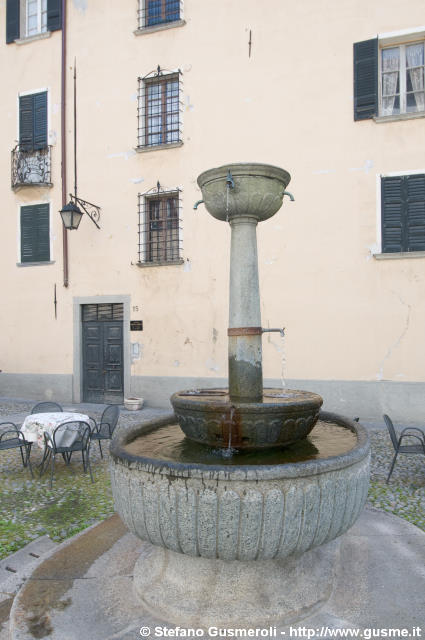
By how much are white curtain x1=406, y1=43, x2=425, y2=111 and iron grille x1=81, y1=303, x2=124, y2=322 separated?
783 cm

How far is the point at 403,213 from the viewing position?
31.0 feet

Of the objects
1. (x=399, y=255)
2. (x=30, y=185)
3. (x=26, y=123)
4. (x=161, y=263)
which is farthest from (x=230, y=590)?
(x=26, y=123)

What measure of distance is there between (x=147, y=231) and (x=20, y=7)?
23.8ft

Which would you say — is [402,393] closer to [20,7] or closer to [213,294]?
[213,294]

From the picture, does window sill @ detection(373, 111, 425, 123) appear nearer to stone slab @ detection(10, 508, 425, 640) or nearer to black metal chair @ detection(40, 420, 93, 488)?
black metal chair @ detection(40, 420, 93, 488)

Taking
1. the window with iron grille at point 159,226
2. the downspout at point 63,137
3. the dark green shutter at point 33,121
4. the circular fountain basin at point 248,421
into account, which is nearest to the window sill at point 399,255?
the window with iron grille at point 159,226

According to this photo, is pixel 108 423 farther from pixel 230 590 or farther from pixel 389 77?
pixel 389 77

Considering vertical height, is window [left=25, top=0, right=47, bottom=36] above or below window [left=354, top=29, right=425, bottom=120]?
above

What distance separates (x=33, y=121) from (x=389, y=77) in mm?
8672

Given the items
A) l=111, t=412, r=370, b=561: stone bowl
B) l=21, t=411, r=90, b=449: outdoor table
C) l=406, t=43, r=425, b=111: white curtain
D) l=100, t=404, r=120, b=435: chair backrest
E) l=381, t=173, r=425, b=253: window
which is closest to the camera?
l=111, t=412, r=370, b=561: stone bowl

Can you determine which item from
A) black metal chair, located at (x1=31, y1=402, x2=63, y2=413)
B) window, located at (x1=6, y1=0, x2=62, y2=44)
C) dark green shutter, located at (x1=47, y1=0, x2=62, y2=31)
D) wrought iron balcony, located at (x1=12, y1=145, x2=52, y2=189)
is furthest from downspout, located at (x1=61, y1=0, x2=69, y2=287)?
black metal chair, located at (x1=31, y1=402, x2=63, y2=413)

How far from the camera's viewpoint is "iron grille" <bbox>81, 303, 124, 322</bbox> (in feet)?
38.7

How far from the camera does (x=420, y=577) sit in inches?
127

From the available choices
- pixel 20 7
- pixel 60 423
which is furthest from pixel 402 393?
pixel 20 7
